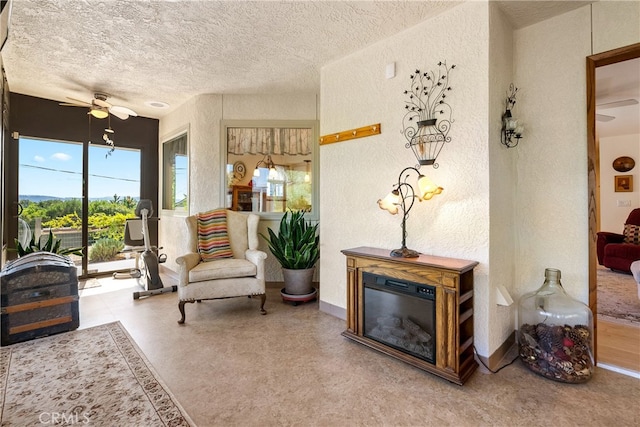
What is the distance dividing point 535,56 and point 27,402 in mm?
4135

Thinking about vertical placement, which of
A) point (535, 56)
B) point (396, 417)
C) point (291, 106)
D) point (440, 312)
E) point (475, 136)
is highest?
Answer: point (291, 106)

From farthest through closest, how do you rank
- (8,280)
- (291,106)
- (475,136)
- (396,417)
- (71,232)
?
(71,232), (291,106), (8,280), (475,136), (396,417)

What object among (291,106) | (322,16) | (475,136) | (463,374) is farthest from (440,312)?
(291,106)

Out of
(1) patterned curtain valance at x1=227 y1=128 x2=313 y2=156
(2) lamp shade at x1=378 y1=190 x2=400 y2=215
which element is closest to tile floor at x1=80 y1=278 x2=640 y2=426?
(2) lamp shade at x1=378 y1=190 x2=400 y2=215

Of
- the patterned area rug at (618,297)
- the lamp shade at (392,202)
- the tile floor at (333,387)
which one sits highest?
the lamp shade at (392,202)

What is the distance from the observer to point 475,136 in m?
2.02

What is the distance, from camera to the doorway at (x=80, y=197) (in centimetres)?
388

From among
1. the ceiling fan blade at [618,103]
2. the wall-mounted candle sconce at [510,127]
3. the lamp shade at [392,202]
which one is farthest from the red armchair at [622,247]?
the lamp shade at [392,202]

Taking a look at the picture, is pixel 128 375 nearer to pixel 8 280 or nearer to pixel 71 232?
pixel 8 280

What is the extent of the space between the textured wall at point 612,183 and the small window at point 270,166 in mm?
5880

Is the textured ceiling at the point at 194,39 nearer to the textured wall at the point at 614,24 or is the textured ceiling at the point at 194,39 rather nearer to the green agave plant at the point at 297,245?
the textured wall at the point at 614,24

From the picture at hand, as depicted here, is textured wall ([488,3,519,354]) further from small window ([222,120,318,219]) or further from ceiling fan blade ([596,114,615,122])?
ceiling fan blade ([596,114,615,122])

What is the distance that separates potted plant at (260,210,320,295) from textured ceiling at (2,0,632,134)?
68.0 inches

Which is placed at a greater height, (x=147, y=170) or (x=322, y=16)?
(x=322, y=16)
